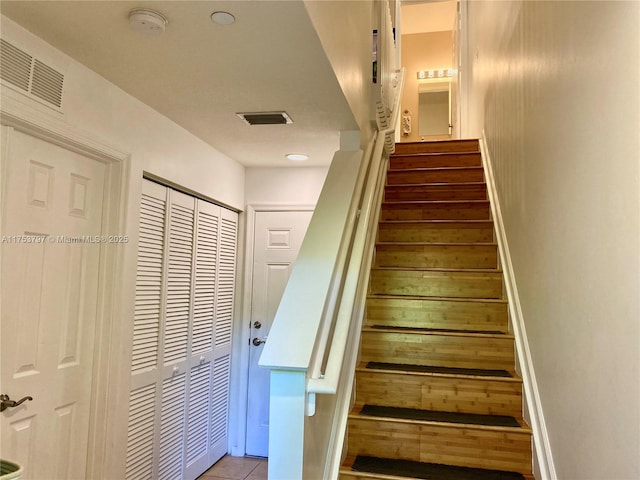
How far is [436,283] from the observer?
9.07 feet

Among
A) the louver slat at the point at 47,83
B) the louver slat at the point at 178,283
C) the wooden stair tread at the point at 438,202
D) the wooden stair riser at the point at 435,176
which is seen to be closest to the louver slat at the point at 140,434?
the louver slat at the point at 178,283

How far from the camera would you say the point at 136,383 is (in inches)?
93.9

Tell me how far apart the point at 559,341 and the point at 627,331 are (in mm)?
563

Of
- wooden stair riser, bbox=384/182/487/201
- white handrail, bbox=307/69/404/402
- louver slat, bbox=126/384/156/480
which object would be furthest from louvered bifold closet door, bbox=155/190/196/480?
wooden stair riser, bbox=384/182/487/201

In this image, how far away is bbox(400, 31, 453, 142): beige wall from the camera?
6.16 m

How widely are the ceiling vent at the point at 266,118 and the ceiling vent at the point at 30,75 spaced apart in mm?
864

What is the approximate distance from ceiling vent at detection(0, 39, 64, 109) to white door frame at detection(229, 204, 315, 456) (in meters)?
2.03

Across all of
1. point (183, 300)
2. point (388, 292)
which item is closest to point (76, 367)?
point (183, 300)

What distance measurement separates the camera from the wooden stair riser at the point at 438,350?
233 centimetres

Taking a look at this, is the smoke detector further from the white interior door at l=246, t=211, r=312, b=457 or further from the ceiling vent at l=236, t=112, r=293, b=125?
the white interior door at l=246, t=211, r=312, b=457

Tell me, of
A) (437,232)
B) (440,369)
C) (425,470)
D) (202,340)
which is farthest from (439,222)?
(202,340)

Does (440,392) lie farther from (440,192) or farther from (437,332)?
(440,192)

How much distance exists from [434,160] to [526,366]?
234 centimetres

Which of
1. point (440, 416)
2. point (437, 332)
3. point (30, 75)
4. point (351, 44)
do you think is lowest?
point (440, 416)
